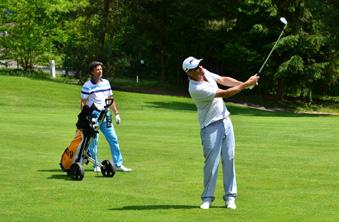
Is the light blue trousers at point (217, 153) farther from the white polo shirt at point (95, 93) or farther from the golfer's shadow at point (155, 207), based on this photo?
the white polo shirt at point (95, 93)

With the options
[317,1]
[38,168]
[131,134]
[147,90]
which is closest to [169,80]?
[147,90]

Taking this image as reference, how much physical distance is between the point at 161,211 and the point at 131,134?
14688 millimetres

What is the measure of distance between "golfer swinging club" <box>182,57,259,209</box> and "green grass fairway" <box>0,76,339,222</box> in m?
0.37

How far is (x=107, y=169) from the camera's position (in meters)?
14.1

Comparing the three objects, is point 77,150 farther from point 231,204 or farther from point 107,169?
point 231,204

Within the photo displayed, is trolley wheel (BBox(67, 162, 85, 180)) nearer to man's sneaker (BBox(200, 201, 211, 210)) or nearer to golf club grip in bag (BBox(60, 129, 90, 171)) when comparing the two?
golf club grip in bag (BBox(60, 129, 90, 171))

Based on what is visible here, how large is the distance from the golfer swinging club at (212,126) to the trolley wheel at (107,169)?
12.7 feet

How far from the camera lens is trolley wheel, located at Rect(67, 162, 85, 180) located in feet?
44.3

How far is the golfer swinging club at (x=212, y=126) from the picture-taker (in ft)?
33.5

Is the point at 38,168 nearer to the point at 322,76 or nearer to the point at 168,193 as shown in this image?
the point at 168,193

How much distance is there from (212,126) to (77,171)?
4.08 m

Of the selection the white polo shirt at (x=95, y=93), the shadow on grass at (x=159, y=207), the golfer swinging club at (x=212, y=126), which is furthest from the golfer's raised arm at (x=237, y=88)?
the white polo shirt at (x=95, y=93)

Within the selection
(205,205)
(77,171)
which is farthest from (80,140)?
(205,205)

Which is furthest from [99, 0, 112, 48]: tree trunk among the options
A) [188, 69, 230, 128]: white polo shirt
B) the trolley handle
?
[188, 69, 230, 128]: white polo shirt
